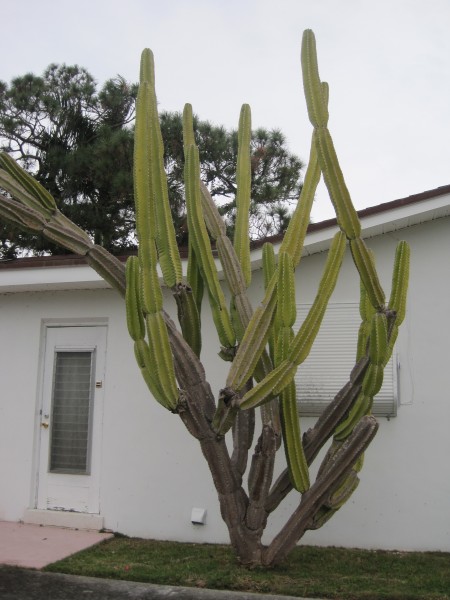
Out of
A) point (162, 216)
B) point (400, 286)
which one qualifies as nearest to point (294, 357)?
point (400, 286)

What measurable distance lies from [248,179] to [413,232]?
5.95 feet

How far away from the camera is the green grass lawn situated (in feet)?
17.6

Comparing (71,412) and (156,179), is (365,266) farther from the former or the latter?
A: (71,412)

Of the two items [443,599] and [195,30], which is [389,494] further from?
[195,30]

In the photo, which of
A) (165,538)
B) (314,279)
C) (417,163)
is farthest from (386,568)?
(417,163)

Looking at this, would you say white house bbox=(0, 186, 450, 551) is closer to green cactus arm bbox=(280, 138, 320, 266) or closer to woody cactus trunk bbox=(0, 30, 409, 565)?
green cactus arm bbox=(280, 138, 320, 266)

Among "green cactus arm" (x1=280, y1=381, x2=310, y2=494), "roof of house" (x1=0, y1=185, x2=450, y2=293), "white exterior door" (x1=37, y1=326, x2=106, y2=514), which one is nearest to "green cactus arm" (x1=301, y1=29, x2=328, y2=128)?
"roof of house" (x1=0, y1=185, x2=450, y2=293)

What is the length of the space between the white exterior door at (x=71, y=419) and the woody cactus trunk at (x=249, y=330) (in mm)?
2245

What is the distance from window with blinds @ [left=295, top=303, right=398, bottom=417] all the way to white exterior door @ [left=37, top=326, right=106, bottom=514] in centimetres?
231

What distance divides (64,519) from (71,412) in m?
1.14

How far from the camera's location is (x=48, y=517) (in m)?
7.72

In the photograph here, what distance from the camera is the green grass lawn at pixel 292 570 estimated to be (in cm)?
537

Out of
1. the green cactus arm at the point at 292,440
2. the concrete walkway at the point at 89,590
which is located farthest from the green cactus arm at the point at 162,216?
the concrete walkway at the point at 89,590

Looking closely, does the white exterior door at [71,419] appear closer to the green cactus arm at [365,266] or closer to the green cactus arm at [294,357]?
the green cactus arm at [294,357]
